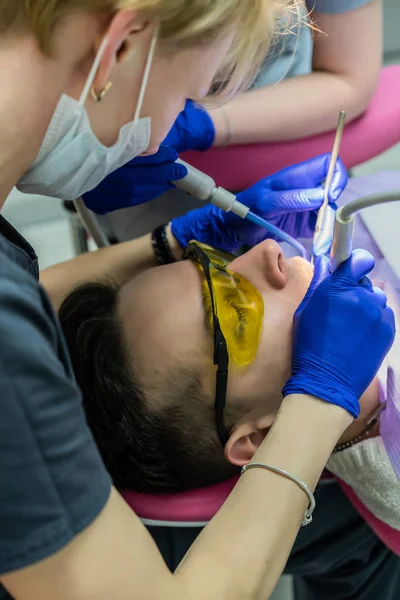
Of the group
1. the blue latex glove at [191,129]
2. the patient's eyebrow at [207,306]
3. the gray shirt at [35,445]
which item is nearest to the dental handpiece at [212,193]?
the blue latex glove at [191,129]

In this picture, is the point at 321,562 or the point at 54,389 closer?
the point at 54,389

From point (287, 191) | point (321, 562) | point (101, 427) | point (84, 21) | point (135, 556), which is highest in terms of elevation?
point (84, 21)

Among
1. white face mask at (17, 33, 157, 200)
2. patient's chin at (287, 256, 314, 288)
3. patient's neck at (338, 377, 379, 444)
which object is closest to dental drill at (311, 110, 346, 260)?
patient's chin at (287, 256, 314, 288)

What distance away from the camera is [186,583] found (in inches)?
29.8

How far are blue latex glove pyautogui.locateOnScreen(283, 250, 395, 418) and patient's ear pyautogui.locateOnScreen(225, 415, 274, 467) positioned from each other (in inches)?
6.0

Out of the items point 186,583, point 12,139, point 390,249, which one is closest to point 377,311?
point 390,249

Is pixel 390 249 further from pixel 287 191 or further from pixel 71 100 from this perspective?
pixel 71 100

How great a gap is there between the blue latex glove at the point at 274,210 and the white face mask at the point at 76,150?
0.48m

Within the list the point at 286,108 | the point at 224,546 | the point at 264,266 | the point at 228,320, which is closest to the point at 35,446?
the point at 224,546

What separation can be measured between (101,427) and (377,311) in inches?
22.1

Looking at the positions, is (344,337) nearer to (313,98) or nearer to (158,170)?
(158,170)

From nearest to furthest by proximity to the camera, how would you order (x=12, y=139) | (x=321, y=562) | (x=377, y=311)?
(x=12, y=139), (x=377, y=311), (x=321, y=562)

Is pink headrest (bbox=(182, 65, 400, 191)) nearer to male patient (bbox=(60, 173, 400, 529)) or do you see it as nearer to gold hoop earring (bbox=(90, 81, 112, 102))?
male patient (bbox=(60, 173, 400, 529))

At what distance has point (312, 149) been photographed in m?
1.47
